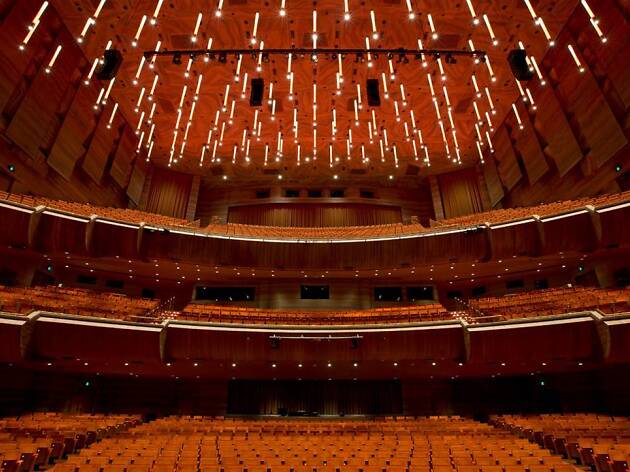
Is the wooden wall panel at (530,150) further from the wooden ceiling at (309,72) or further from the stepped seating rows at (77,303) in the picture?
the stepped seating rows at (77,303)

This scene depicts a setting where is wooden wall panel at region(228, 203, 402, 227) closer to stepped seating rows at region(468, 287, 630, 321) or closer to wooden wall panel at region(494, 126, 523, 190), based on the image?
wooden wall panel at region(494, 126, 523, 190)

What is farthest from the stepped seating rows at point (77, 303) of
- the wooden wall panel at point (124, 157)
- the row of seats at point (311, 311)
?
the wooden wall panel at point (124, 157)

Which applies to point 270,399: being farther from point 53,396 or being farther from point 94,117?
point 94,117

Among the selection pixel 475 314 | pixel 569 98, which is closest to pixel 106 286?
pixel 475 314

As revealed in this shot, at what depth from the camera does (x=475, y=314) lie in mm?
10180

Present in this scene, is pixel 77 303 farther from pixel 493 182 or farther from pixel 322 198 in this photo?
pixel 493 182

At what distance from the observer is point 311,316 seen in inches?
420

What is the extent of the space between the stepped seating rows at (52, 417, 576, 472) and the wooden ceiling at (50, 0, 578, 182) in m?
7.98

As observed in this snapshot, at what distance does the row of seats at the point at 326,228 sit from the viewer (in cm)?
1003

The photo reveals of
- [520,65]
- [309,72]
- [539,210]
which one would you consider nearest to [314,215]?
[309,72]

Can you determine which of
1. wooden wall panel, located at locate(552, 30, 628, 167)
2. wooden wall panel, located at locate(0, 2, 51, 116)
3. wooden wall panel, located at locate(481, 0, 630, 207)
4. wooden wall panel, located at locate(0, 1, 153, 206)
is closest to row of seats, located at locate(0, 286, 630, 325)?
wooden wall panel, located at locate(481, 0, 630, 207)

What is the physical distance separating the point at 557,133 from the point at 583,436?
7792 millimetres

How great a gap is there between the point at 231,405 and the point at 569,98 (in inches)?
460

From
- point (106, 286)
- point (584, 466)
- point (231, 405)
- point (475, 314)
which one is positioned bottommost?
point (584, 466)
